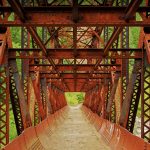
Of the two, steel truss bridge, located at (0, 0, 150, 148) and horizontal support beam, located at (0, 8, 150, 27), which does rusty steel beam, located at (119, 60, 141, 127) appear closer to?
steel truss bridge, located at (0, 0, 150, 148)

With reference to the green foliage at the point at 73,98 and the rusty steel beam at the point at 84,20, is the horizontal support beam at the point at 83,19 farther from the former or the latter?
the green foliage at the point at 73,98

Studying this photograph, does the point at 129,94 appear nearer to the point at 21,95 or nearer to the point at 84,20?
the point at 21,95

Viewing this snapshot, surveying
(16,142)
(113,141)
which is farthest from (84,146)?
(16,142)

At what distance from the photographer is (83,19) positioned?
1032 cm

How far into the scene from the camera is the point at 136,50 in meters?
16.3

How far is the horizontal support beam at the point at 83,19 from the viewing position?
33.8 ft

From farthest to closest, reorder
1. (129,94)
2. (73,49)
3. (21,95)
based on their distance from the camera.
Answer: (73,49) < (21,95) < (129,94)

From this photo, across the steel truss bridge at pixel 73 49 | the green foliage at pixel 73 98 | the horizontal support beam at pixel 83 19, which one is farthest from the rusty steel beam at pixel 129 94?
the green foliage at pixel 73 98

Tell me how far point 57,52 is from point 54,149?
4.06 m

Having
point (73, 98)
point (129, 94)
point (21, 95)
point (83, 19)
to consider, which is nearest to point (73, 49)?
point (21, 95)

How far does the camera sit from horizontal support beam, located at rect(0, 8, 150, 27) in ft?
33.8

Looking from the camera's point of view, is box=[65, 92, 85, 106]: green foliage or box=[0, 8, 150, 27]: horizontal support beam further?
box=[65, 92, 85, 106]: green foliage

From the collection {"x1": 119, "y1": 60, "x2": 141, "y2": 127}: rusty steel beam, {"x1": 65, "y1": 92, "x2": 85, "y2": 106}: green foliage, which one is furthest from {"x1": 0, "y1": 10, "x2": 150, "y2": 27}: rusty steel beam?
{"x1": 65, "y1": 92, "x2": 85, "y2": 106}: green foliage

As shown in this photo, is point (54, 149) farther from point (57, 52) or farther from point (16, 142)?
point (16, 142)
